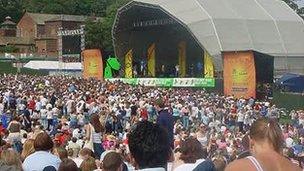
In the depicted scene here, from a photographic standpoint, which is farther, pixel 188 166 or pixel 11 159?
pixel 188 166

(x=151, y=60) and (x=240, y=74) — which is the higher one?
(x=151, y=60)

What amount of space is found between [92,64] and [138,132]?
41443 millimetres

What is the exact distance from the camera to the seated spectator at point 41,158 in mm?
5816

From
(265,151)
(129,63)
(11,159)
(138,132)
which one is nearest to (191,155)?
(11,159)

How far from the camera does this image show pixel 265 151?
3391 millimetres

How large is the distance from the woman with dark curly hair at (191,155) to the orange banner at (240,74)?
26475 millimetres

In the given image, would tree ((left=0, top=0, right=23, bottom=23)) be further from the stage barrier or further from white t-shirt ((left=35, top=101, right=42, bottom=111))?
white t-shirt ((left=35, top=101, right=42, bottom=111))

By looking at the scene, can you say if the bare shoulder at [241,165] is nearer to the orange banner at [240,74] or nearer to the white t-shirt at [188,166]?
the white t-shirt at [188,166]

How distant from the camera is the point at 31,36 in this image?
109m

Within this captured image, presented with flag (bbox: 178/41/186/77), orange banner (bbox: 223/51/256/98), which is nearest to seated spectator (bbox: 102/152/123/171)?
orange banner (bbox: 223/51/256/98)

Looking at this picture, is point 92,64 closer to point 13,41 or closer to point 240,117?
point 240,117

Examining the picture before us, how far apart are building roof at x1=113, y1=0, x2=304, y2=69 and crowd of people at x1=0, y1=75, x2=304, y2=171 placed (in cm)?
1399

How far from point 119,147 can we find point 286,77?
26319 mm

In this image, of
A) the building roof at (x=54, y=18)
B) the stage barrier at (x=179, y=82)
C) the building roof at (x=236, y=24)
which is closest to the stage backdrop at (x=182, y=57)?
the building roof at (x=236, y=24)
